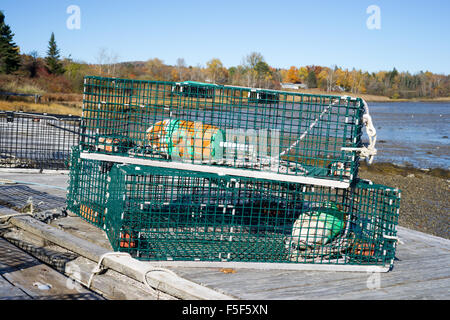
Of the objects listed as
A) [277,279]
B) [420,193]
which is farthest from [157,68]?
[277,279]

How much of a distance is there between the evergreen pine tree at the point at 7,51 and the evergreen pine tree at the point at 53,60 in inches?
217

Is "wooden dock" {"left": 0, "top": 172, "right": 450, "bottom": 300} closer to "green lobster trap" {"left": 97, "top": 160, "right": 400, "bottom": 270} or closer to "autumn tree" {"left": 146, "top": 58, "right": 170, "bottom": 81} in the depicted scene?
"green lobster trap" {"left": 97, "top": 160, "right": 400, "bottom": 270}

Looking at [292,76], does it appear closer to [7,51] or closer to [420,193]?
[7,51]

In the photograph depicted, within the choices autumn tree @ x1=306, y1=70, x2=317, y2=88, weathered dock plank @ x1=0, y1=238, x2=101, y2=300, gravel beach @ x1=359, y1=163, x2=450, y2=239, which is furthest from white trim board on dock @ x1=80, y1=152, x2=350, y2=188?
autumn tree @ x1=306, y1=70, x2=317, y2=88

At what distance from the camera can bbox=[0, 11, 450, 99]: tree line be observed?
50438 millimetres

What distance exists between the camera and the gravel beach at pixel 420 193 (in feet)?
34.0

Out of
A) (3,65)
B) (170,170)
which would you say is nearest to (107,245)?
(170,170)

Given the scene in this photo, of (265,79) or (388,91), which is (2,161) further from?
(388,91)

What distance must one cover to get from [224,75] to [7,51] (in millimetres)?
68266

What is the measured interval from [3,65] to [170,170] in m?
48.0

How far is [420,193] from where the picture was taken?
45.7ft

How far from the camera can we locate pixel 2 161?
31.9 ft

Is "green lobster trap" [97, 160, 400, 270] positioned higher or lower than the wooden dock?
higher

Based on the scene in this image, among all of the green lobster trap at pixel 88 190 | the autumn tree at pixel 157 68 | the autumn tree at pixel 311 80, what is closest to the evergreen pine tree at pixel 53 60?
the autumn tree at pixel 157 68
